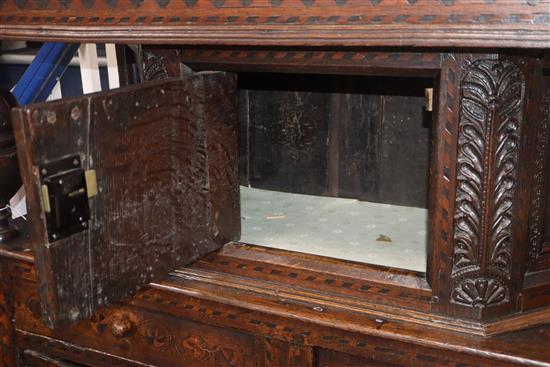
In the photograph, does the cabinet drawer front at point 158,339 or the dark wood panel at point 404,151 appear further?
the dark wood panel at point 404,151

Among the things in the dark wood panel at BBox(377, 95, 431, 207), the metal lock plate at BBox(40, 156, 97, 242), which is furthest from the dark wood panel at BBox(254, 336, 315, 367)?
the dark wood panel at BBox(377, 95, 431, 207)

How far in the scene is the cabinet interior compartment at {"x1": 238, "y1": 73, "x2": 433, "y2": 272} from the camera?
1654 mm

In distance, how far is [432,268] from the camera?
112cm

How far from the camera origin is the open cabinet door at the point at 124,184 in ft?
3.21

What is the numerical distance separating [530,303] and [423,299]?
0.17 meters

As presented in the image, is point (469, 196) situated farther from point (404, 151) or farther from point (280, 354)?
point (404, 151)

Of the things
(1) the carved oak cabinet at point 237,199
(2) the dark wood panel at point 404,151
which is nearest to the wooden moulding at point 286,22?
(1) the carved oak cabinet at point 237,199

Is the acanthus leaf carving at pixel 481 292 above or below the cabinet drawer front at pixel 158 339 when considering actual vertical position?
above

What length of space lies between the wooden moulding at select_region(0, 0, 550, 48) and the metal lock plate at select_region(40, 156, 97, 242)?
240mm

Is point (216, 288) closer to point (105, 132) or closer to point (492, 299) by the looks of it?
point (105, 132)

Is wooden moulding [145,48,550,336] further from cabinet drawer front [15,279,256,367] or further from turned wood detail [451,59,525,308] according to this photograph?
cabinet drawer front [15,279,256,367]

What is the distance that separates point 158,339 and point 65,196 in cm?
43

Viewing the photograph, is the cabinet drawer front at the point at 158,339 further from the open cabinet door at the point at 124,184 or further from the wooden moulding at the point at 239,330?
the open cabinet door at the point at 124,184

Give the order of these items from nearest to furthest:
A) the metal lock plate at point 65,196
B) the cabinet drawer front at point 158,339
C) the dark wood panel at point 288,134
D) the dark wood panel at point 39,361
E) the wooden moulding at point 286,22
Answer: the wooden moulding at point 286,22
the metal lock plate at point 65,196
the cabinet drawer front at point 158,339
the dark wood panel at point 39,361
the dark wood panel at point 288,134
